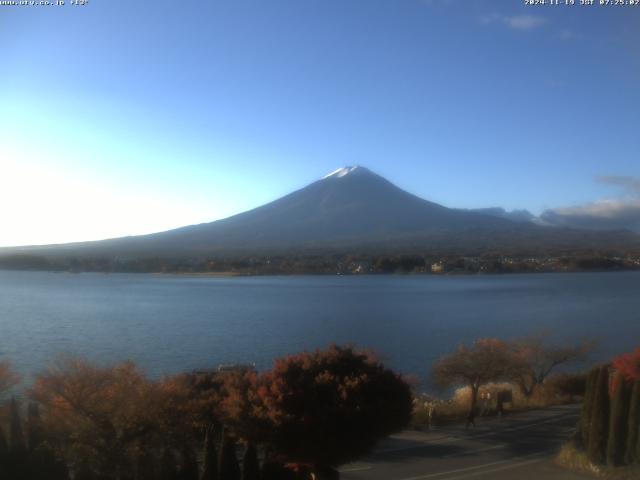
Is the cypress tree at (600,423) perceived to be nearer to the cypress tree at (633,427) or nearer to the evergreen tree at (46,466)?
the cypress tree at (633,427)

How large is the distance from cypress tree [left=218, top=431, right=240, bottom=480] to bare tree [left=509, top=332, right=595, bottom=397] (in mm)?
10431

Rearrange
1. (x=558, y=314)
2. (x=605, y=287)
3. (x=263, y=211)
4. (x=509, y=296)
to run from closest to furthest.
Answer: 1. (x=558, y=314)
2. (x=509, y=296)
3. (x=605, y=287)
4. (x=263, y=211)

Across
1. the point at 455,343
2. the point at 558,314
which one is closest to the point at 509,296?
the point at 558,314

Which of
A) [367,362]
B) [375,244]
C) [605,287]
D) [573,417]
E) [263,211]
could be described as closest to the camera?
[367,362]

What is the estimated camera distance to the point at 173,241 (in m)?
82.2

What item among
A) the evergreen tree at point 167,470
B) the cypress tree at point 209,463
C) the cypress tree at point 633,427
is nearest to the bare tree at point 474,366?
the cypress tree at point 633,427

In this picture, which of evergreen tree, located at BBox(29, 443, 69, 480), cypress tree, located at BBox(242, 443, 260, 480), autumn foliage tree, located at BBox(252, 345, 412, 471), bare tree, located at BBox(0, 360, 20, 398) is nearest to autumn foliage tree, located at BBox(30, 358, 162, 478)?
evergreen tree, located at BBox(29, 443, 69, 480)

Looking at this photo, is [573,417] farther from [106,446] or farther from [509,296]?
[509,296]

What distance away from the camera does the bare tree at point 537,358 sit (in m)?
16.6

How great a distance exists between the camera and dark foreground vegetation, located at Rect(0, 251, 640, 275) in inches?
2424

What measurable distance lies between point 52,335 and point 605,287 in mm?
45681

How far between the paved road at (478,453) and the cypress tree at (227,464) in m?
1.88

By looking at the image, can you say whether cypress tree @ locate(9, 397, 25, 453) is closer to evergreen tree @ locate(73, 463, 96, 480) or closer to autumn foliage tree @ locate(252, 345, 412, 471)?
evergreen tree @ locate(73, 463, 96, 480)

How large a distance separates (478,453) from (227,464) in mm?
4575
